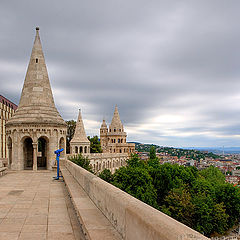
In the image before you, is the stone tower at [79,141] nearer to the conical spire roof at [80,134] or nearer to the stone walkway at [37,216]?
the conical spire roof at [80,134]

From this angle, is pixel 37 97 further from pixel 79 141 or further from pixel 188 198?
pixel 79 141

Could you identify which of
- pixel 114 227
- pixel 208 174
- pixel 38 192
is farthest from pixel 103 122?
pixel 114 227

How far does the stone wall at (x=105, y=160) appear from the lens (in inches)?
1684

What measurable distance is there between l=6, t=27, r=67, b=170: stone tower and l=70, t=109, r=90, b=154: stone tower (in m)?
20.7

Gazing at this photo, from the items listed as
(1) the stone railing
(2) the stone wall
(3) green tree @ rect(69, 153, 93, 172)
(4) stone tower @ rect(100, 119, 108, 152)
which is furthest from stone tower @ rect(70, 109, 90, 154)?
(1) the stone railing

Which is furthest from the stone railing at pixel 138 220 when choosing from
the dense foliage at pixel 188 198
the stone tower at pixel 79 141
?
the stone tower at pixel 79 141

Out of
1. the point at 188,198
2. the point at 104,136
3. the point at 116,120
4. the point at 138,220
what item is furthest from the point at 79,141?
the point at 138,220

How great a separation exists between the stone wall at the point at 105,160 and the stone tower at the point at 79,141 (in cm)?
220

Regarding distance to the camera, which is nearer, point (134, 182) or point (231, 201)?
point (134, 182)

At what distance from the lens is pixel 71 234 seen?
502 centimetres

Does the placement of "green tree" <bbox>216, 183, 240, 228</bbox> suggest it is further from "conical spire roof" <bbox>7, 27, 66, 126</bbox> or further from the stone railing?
the stone railing

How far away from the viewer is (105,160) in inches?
1923

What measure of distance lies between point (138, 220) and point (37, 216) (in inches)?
160

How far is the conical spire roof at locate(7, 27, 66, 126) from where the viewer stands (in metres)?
19.8
